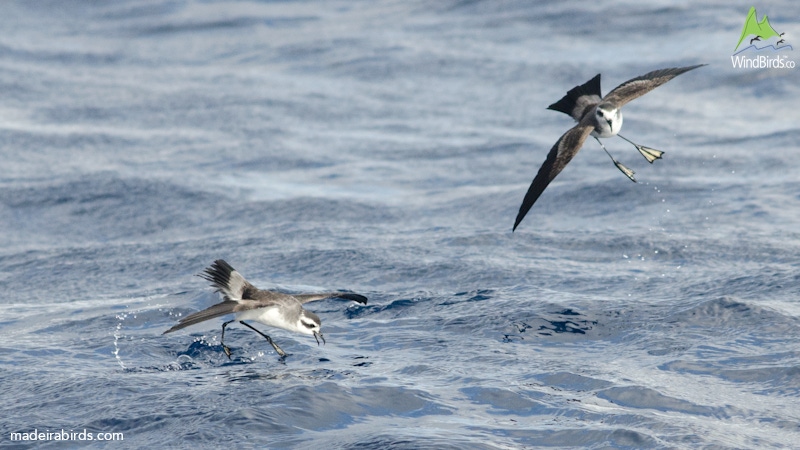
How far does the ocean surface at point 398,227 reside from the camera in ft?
26.1

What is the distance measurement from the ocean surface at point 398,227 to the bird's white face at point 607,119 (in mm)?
1936

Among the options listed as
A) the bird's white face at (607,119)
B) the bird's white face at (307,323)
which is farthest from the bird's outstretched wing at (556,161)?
the bird's white face at (307,323)

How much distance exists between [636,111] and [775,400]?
11.2 m

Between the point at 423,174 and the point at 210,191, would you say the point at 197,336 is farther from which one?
the point at 423,174

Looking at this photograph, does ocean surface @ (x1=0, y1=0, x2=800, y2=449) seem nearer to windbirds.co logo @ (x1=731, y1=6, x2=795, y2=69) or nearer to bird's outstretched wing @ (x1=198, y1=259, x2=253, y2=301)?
windbirds.co logo @ (x1=731, y1=6, x2=795, y2=69)

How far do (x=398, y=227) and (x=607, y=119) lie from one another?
536 cm

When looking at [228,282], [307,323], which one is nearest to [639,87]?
[307,323]

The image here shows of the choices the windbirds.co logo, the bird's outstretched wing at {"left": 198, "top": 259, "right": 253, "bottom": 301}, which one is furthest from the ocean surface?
the bird's outstretched wing at {"left": 198, "top": 259, "right": 253, "bottom": 301}

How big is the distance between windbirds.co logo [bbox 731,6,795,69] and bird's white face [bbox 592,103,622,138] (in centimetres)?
1194

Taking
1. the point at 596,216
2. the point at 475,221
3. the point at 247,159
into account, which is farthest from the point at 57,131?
the point at 596,216

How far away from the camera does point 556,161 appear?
323 inches

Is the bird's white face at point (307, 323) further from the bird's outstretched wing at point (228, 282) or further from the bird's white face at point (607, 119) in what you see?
the bird's white face at point (607, 119)

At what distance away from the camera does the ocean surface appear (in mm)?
7959

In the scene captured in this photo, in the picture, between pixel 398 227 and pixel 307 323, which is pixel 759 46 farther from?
pixel 307 323
